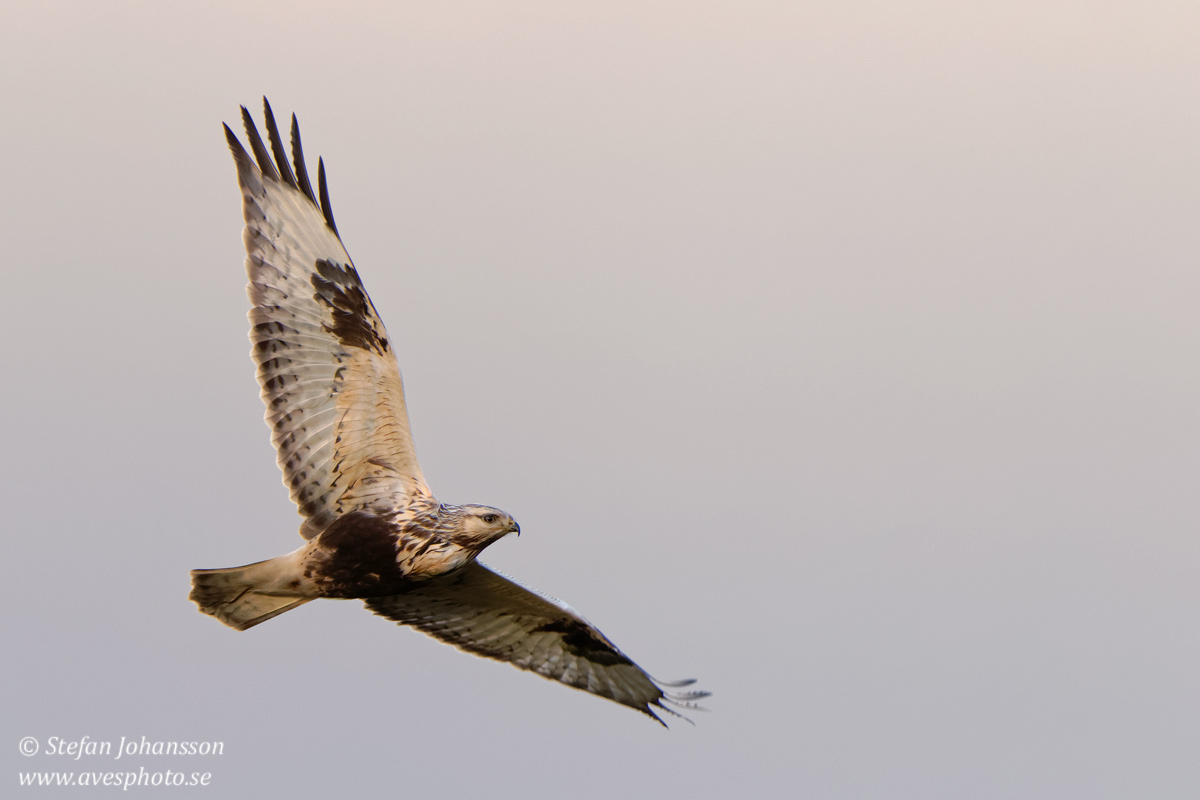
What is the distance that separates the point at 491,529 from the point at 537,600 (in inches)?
66.5

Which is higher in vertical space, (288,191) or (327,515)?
(288,191)

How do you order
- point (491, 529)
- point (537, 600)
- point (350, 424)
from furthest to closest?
point (537, 600) → point (350, 424) → point (491, 529)

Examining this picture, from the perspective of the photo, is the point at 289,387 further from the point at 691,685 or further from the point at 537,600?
the point at 691,685

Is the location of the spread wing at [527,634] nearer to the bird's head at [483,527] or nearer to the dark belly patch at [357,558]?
the dark belly patch at [357,558]

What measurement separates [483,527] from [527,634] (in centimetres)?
221

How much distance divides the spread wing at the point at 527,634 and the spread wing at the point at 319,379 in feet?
3.94

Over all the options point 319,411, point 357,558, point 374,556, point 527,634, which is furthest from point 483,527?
point 527,634

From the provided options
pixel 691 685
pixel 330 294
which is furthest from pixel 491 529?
pixel 691 685

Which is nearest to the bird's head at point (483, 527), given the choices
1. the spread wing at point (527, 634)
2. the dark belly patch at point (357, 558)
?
the dark belly patch at point (357, 558)

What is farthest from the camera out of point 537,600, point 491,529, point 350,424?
point 537,600

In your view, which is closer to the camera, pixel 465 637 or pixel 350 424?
pixel 350 424

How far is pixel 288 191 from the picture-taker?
9.88 m

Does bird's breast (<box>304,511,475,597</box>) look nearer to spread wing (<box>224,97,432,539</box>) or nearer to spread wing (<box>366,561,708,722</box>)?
spread wing (<box>224,97,432,539</box>)

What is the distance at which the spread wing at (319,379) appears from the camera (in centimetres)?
966
